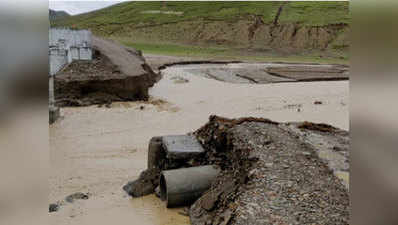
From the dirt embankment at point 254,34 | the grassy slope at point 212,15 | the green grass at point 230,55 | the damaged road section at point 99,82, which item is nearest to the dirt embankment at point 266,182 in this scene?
the damaged road section at point 99,82

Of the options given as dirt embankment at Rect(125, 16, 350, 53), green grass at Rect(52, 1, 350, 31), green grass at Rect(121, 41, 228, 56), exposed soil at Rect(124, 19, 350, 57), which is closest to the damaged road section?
green grass at Rect(121, 41, 228, 56)

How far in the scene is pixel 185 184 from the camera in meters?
5.63

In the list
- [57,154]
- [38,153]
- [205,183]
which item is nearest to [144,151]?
[57,154]

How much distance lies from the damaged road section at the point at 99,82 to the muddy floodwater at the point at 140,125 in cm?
52

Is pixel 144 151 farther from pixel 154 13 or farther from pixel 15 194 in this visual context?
pixel 154 13

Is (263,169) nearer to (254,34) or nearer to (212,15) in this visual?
(254,34)

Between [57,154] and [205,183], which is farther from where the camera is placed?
[57,154]

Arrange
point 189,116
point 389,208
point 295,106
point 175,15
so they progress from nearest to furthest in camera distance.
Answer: point 389,208
point 189,116
point 295,106
point 175,15

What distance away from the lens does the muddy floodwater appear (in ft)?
19.1

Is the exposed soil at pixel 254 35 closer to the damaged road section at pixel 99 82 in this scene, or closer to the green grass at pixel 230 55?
the green grass at pixel 230 55

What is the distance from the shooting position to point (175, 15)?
2071 inches

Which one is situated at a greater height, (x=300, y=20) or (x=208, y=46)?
(x=300, y=20)

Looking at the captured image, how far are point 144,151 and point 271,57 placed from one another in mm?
25824

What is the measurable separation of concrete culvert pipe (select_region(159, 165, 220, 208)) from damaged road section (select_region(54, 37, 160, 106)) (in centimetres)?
→ 827
